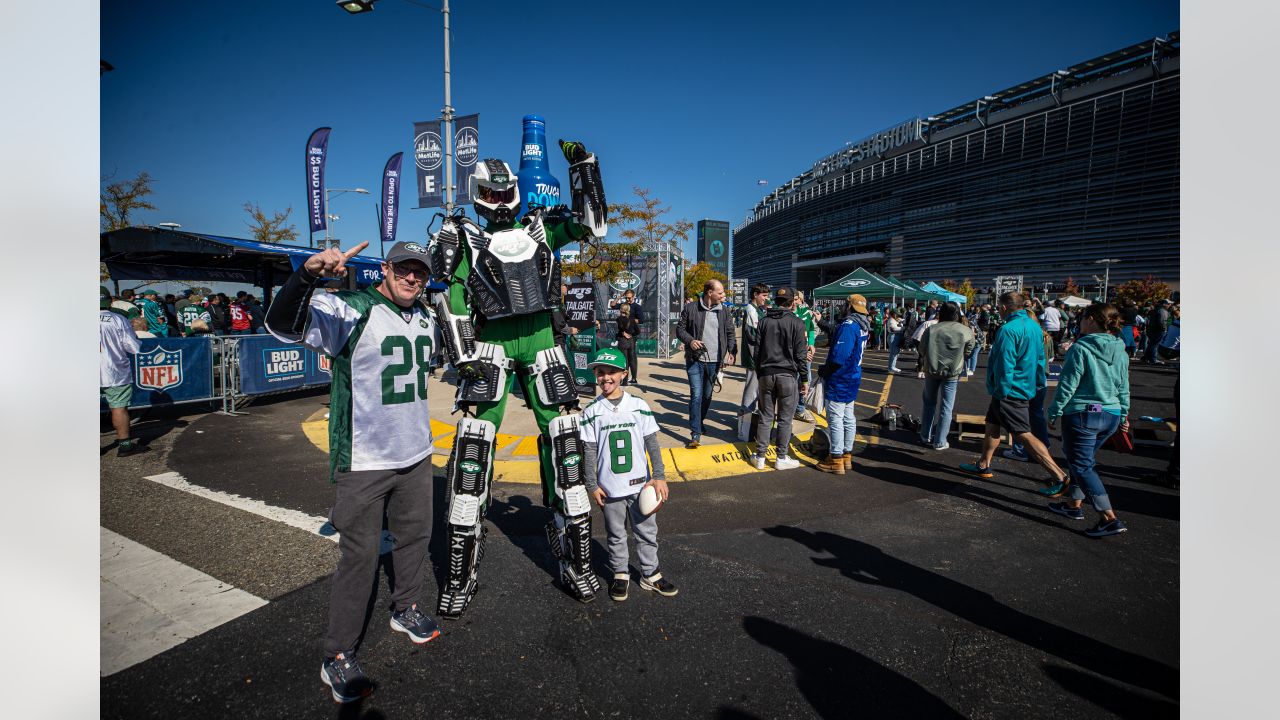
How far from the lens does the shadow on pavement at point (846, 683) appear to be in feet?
8.05

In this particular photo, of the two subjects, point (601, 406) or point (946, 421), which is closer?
point (601, 406)

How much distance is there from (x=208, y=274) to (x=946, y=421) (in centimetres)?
2035

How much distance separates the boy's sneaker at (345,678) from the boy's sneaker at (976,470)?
6297 millimetres

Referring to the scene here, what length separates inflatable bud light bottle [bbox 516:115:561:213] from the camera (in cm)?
458

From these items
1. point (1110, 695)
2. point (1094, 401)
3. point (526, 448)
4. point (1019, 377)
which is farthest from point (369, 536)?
point (1019, 377)

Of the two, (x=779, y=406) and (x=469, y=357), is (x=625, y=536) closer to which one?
(x=469, y=357)

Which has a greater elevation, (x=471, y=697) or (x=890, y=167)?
(x=890, y=167)

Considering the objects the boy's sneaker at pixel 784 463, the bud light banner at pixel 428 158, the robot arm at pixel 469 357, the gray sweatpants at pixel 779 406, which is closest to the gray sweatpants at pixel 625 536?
the robot arm at pixel 469 357

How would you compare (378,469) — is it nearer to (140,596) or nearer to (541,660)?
(541,660)

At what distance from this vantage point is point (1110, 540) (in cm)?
439

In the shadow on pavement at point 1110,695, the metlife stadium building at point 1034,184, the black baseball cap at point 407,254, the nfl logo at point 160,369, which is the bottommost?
the shadow on pavement at point 1110,695

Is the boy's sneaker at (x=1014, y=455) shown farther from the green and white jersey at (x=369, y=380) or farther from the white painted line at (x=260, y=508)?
the white painted line at (x=260, y=508)

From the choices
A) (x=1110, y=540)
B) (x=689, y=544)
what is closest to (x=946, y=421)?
(x=1110, y=540)

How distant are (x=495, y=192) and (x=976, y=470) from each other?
239 inches
